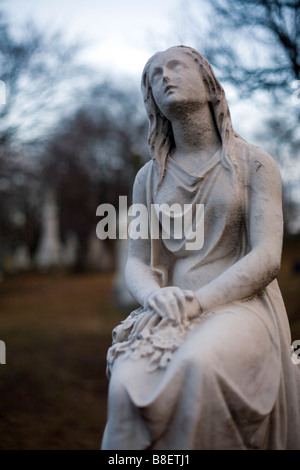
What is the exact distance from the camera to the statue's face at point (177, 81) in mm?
3150

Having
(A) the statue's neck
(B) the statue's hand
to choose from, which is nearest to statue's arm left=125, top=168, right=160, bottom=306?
(B) the statue's hand

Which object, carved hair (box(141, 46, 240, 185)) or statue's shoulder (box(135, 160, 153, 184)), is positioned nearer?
carved hair (box(141, 46, 240, 185))

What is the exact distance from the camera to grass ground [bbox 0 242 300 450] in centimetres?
602

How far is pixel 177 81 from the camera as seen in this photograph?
3.15 meters

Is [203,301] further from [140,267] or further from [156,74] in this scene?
[156,74]

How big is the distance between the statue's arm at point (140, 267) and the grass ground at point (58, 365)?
2850 millimetres

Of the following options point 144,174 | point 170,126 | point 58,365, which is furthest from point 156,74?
point 58,365

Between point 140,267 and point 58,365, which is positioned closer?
point 140,267

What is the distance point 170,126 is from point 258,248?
1024 millimetres

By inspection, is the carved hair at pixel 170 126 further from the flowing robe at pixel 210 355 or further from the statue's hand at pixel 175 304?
the statue's hand at pixel 175 304
